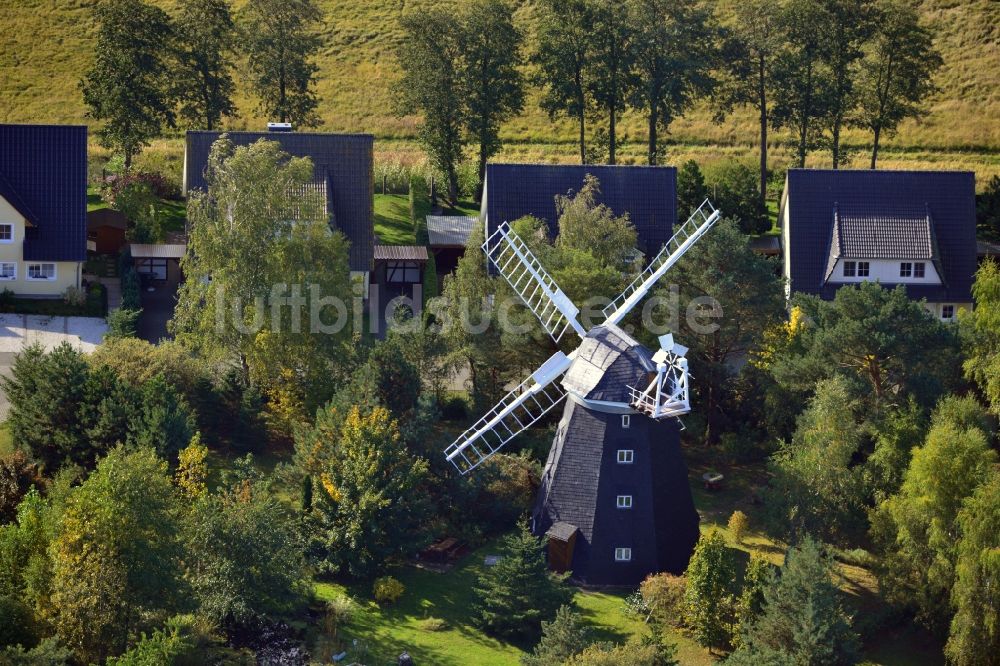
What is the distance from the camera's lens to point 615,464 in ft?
190

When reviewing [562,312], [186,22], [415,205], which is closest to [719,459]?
[562,312]

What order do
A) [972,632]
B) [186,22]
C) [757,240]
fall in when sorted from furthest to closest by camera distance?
1. [186,22]
2. [757,240]
3. [972,632]

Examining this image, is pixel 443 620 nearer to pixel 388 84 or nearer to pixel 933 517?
pixel 933 517

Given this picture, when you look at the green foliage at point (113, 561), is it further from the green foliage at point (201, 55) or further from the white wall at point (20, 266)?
the green foliage at point (201, 55)

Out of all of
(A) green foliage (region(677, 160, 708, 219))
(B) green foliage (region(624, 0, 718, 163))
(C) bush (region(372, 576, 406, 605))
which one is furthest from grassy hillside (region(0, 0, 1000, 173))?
(C) bush (region(372, 576, 406, 605))

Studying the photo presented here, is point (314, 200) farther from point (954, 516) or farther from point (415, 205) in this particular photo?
point (954, 516)

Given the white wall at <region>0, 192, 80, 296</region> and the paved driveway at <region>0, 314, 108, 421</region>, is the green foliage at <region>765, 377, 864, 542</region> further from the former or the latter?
A: the white wall at <region>0, 192, 80, 296</region>

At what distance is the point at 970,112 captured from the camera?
370 ft

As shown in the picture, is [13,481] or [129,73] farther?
[129,73]

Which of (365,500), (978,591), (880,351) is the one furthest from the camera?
(880,351)

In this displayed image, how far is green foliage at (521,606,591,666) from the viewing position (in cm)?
5059

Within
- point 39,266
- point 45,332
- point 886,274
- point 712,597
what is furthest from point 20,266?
point 886,274

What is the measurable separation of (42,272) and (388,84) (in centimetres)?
4298

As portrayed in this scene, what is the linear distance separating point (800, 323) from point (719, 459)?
23.0ft
